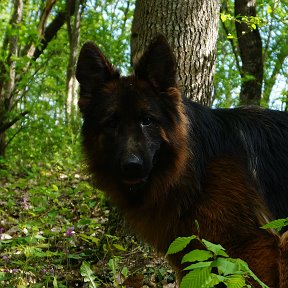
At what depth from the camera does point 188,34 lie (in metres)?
5.59

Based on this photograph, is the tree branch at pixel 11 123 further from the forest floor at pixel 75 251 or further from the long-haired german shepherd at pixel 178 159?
the long-haired german shepherd at pixel 178 159

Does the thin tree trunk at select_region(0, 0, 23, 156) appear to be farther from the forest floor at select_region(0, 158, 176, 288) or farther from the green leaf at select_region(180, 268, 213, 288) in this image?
the green leaf at select_region(180, 268, 213, 288)

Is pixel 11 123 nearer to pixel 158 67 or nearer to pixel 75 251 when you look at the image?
pixel 75 251

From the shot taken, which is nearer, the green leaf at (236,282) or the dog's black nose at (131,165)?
the green leaf at (236,282)

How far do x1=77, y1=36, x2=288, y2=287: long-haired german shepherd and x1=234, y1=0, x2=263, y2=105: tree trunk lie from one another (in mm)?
8770

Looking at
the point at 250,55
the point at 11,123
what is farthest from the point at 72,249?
the point at 250,55

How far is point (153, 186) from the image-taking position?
4.23m

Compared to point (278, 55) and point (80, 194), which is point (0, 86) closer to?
point (80, 194)

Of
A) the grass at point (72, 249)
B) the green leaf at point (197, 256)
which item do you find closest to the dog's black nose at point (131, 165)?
the grass at point (72, 249)

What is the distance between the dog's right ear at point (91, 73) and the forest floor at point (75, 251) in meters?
0.98

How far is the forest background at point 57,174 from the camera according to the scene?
15.5ft

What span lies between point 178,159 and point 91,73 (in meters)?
1.16

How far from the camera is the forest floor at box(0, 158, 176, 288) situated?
4.29 m

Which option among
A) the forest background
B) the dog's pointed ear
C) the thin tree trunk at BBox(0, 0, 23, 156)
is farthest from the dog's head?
the thin tree trunk at BBox(0, 0, 23, 156)
